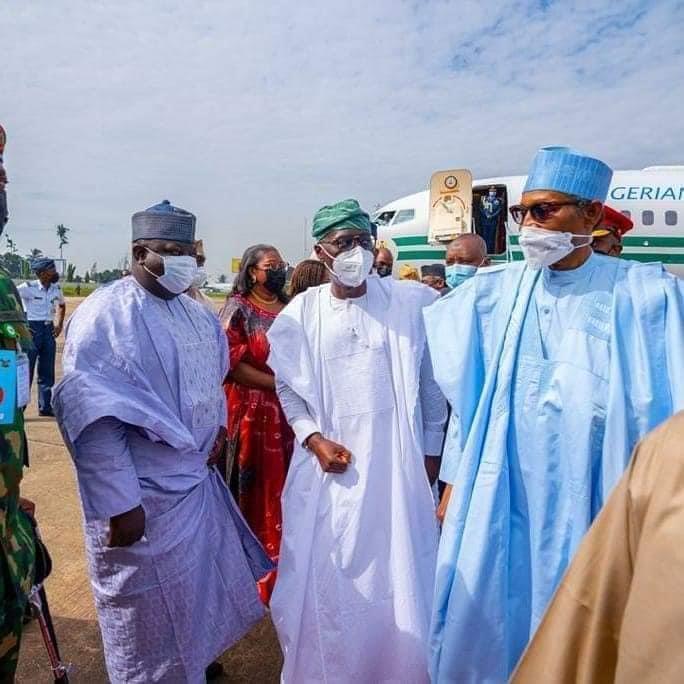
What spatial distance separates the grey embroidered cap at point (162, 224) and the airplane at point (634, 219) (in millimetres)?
10884

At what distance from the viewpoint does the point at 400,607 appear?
2.19 meters

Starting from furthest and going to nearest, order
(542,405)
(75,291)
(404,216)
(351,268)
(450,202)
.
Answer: (75,291) < (404,216) < (450,202) < (351,268) < (542,405)

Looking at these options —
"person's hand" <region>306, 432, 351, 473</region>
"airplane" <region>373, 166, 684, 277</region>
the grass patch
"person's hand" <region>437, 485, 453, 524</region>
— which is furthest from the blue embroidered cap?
the grass patch

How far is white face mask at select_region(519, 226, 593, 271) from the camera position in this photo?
1.88m

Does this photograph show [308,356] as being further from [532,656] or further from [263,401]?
[532,656]

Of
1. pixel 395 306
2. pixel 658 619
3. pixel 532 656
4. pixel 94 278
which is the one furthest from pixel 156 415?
pixel 94 278

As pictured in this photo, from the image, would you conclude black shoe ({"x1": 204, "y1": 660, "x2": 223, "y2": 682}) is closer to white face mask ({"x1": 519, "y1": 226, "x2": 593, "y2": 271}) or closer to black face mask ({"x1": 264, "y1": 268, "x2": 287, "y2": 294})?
black face mask ({"x1": 264, "y1": 268, "x2": 287, "y2": 294})

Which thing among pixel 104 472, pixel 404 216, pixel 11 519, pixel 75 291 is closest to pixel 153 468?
pixel 104 472

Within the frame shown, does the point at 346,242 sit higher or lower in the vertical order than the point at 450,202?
lower

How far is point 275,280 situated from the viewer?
357 cm

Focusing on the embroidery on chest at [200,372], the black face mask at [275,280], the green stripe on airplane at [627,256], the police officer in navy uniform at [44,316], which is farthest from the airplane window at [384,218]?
the embroidery on chest at [200,372]

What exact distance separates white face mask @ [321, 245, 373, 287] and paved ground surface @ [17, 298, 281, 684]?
182cm

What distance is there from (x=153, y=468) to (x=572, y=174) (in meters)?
1.81

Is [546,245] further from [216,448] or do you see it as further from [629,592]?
[216,448]
